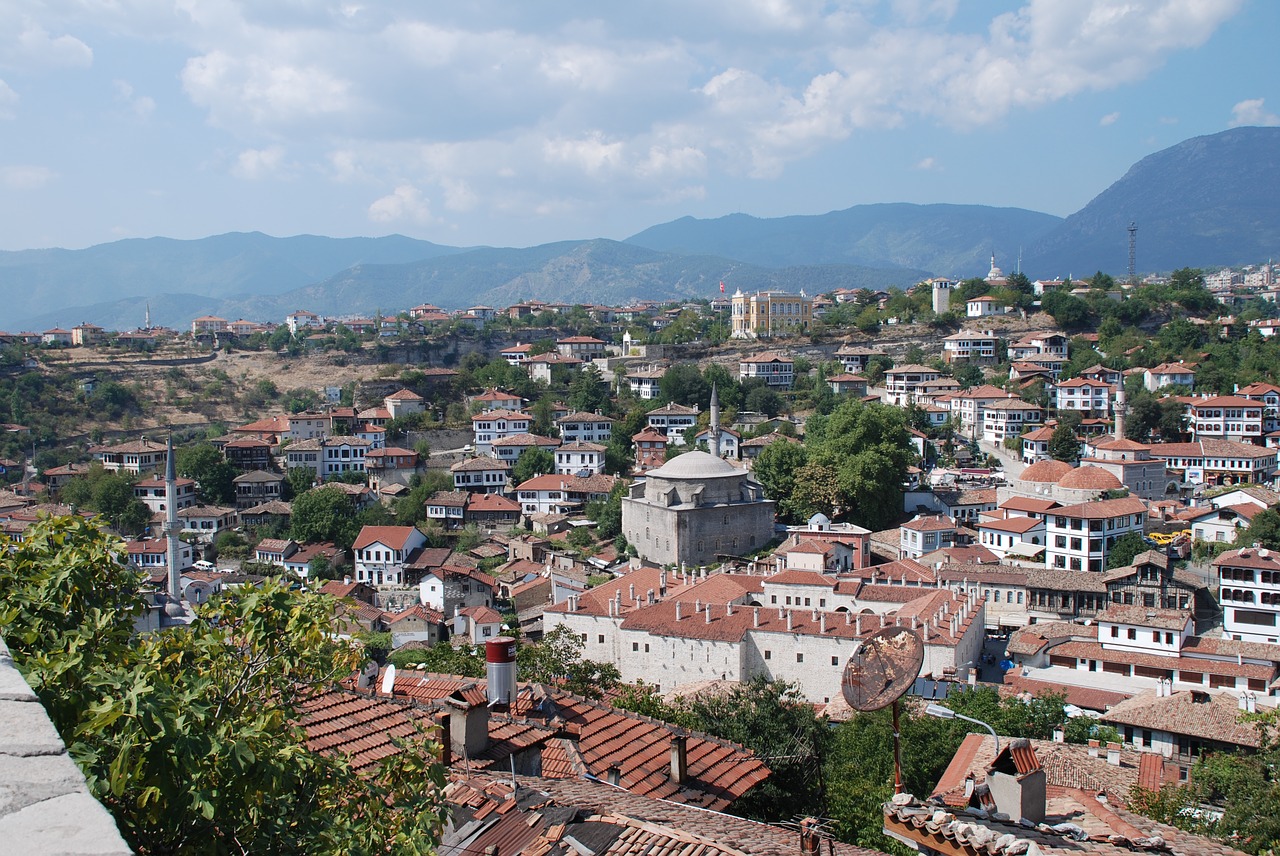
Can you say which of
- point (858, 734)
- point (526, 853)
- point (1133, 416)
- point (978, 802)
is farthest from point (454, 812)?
point (1133, 416)

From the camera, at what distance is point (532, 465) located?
40.2m

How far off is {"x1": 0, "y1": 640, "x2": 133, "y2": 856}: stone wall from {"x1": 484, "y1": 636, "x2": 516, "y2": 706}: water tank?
6.19 meters

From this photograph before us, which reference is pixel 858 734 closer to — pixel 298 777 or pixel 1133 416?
pixel 298 777

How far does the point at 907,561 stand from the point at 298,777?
24.9 metres

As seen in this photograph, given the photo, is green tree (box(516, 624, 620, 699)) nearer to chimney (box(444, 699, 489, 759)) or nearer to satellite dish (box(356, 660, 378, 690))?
satellite dish (box(356, 660, 378, 690))

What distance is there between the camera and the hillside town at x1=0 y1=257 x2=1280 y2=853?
7.49 metres

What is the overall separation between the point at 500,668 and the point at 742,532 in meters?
22.7

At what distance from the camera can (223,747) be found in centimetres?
312

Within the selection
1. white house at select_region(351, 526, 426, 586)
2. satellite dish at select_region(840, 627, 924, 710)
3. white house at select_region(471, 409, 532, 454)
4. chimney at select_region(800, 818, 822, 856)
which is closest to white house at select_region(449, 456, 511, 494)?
white house at select_region(471, 409, 532, 454)

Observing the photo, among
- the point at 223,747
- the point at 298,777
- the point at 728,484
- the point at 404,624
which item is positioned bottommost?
the point at 404,624

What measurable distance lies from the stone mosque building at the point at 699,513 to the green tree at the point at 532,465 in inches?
370

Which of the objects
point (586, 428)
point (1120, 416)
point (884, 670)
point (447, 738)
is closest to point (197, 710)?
point (447, 738)

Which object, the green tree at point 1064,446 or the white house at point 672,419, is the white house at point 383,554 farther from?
the green tree at point 1064,446

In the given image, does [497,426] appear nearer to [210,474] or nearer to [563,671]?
[210,474]
